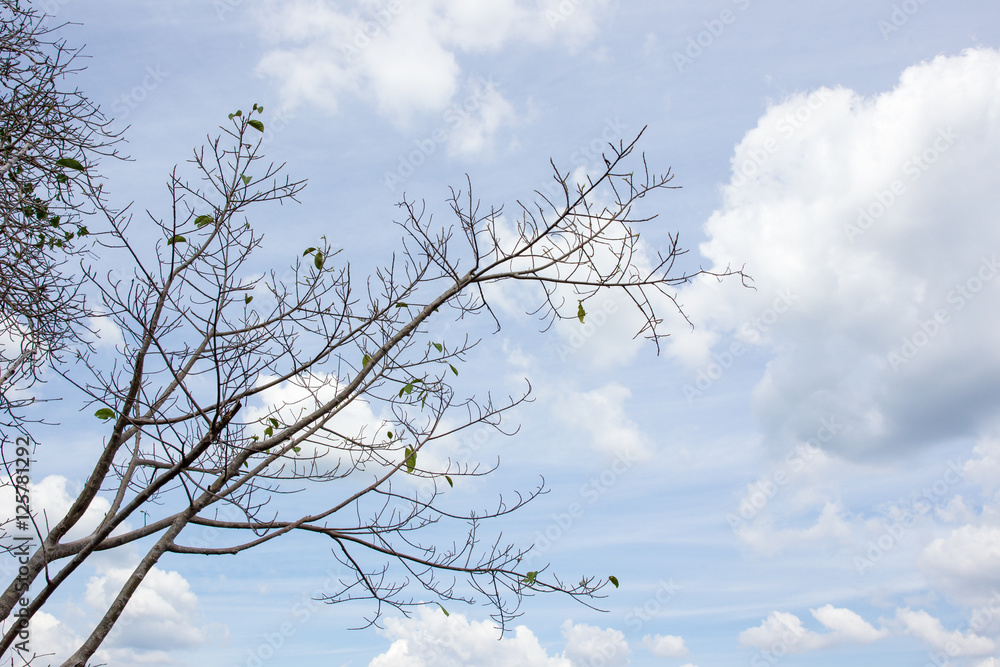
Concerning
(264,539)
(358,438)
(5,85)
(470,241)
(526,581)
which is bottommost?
(526,581)

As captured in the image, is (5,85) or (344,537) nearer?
(344,537)

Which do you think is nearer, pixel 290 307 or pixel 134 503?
pixel 134 503

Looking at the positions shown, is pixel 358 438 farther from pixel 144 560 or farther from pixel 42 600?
pixel 42 600

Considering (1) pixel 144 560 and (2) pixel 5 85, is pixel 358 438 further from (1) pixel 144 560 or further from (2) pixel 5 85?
(2) pixel 5 85

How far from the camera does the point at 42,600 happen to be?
3.88 metres

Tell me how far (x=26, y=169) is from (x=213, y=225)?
2221mm

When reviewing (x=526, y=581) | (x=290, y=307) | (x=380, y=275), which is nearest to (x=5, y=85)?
(x=290, y=307)

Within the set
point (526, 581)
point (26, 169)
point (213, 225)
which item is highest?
point (26, 169)

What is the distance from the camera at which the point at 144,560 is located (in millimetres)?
3891

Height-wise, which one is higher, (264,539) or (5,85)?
(5,85)

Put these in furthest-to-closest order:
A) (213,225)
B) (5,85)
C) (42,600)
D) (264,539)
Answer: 1. (5,85)
2. (213,225)
3. (264,539)
4. (42,600)

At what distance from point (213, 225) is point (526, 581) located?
121 inches

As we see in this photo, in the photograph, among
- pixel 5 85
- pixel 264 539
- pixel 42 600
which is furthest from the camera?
pixel 5 85

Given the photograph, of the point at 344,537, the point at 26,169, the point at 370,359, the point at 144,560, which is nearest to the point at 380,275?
the point at 370,359
